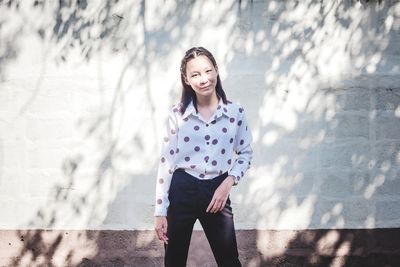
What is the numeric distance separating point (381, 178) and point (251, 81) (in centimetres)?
156

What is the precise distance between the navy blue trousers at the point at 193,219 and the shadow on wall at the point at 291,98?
1280 millimetres

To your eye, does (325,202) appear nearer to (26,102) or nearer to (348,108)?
(348,108)

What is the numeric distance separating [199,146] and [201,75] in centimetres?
44

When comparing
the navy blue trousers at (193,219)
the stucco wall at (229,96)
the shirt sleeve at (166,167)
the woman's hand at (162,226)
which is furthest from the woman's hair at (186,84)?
the stucco wall at (229,96)

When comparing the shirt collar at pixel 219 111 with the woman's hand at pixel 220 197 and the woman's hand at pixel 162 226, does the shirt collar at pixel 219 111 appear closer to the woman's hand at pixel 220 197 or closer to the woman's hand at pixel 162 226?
the woman's hand at pixel 220 197

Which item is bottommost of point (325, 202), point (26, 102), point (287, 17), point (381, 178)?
point (325, 202)

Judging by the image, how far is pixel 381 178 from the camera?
148 inches

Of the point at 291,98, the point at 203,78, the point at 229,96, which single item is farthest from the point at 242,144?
the point at 291,98

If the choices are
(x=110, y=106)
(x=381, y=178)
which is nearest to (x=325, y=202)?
(x=381, y=178)

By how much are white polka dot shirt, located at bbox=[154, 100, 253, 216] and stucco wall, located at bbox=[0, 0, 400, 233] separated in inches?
48.5

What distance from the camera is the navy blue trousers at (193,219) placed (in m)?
2.45

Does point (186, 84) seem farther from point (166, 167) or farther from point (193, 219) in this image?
point (193, 219)

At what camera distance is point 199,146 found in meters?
2.47

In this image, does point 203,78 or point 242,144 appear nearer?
point 203,78
